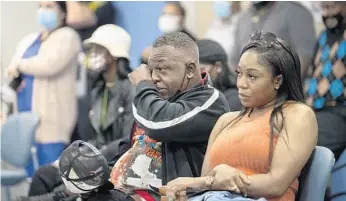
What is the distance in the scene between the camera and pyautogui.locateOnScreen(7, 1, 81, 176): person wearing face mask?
17.3ft

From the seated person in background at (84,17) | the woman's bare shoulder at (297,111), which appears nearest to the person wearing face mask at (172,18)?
the seated person in background at (84,17)

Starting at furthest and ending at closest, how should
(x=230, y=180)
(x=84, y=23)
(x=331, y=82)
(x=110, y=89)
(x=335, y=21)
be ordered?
(x=84, y=23), (x=110, y=89), (x=335, y=21), (x=331, y=82), (x=230, y=180)

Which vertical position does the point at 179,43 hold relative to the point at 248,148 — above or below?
above

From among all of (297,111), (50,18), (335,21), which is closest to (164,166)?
(297,111)

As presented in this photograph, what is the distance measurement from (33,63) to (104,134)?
3.27ft

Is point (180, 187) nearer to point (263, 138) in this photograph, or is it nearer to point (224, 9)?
point (263, 138)

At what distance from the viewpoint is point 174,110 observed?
266cm

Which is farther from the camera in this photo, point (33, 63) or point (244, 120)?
point (33, 63)

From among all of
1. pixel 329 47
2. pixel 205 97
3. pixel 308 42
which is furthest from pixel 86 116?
pixel 205 97

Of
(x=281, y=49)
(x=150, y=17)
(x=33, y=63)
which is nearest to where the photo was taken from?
(x=281, y=49)

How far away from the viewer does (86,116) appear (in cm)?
545

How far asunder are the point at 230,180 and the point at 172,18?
3.21 m

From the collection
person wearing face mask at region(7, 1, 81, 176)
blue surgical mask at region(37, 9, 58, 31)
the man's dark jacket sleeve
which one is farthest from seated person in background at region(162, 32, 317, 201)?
blue surgical mask at region(37, 9, 58, 31)

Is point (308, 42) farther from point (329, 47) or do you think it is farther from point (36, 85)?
point (36, 85)
